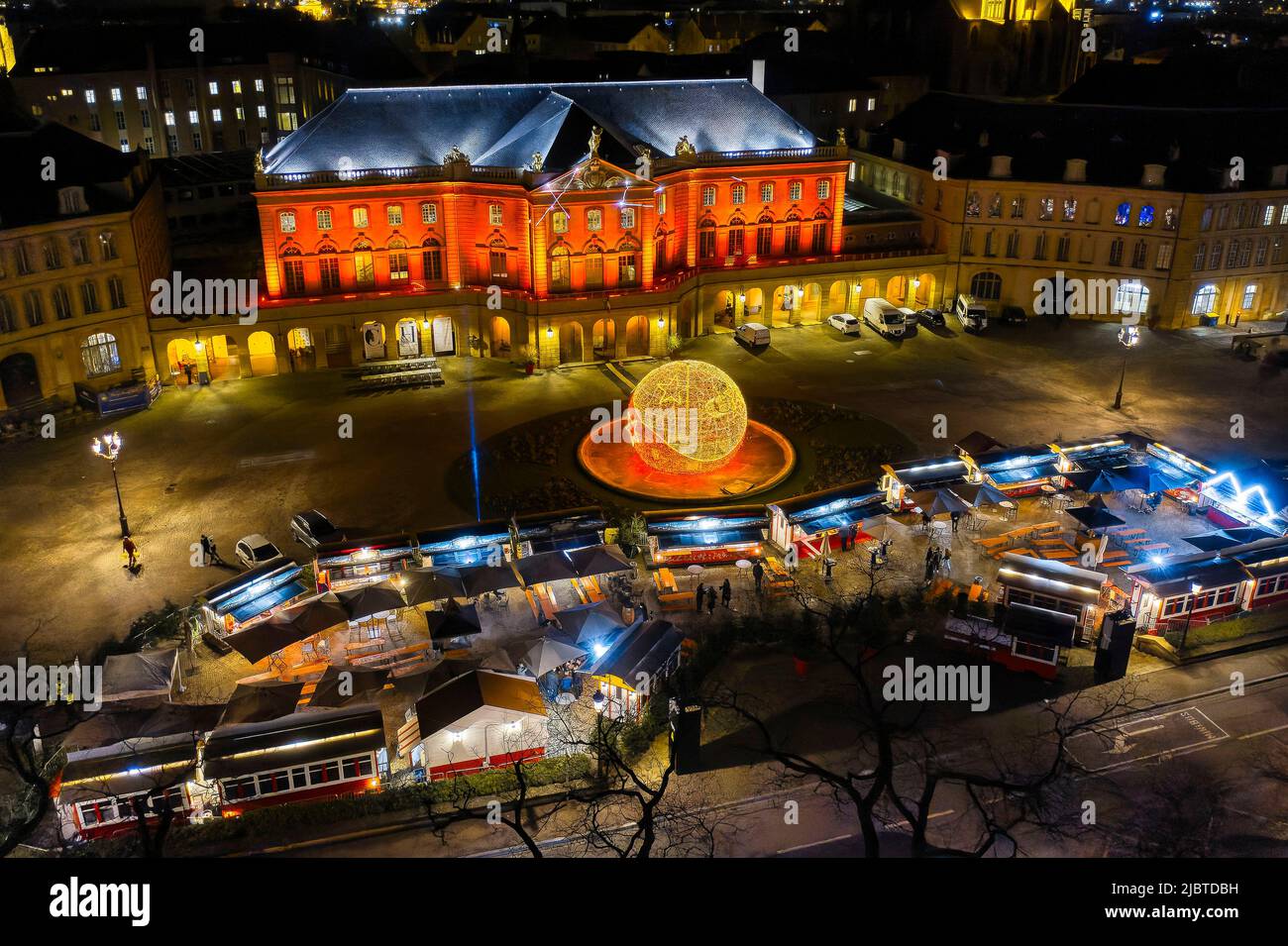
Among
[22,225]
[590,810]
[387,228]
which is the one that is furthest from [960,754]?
[22,225]

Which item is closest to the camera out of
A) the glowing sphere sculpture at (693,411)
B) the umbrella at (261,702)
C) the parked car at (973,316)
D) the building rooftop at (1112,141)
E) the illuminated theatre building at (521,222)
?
the umbrella at (261,702)

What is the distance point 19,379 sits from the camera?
68250mm

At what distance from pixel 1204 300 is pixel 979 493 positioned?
4036 centimetres

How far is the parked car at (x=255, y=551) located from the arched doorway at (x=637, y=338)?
112 ft

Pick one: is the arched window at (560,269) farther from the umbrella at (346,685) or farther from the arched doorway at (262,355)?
the umbrella at (346,685)

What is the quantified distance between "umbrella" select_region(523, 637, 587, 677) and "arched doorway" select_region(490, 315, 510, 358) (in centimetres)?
3886

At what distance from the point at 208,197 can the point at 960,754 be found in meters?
87.4

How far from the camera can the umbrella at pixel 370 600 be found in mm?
44625

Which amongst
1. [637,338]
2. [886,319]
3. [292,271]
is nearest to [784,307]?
[886,319]

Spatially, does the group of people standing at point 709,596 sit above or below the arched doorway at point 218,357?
below

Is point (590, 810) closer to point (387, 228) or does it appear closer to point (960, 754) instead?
point (960, 754)

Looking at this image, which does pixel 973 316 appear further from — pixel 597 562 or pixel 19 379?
pixel 19 379

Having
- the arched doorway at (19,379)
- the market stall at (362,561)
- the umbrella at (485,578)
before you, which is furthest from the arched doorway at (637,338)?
the arched doorway at (19,379)

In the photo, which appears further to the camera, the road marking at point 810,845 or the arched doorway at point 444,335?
the arched doorway at point 444,335
